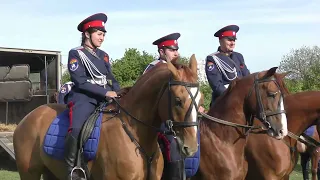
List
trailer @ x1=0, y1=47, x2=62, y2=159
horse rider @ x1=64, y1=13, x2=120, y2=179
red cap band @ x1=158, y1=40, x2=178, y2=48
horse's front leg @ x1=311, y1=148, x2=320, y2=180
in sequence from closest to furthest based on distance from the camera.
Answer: horse rider @ x1=64, y1=13, x2=120, y2=179
red cap band @ x1=158, y1=40, x2=178, y2=48
horse's front leg @ x1=311, y1=148, x2=320, y2=180
trailer @ x1=0, y1=47, x2=62, y2=159

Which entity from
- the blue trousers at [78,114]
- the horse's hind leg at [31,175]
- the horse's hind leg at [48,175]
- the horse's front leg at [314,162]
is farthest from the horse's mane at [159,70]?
the horse's front leg at [314,162]

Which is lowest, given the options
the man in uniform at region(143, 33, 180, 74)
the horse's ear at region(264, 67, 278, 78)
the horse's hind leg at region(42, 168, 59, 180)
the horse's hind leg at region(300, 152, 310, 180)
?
the horse's hind leg at region(300, 152, 310, 180)

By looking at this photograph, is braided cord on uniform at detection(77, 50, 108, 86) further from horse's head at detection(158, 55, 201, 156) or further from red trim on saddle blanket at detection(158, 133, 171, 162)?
horse's head at detection(158, 55, 201, 156)

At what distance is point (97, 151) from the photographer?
18.7 ft

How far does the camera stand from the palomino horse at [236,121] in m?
6.19

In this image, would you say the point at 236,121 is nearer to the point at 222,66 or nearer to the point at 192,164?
the point at 192,164

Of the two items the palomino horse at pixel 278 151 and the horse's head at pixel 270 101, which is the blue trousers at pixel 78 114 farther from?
→ the palomino horse at pixel 278 151

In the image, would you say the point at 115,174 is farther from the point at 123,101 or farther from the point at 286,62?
the point at 286,62

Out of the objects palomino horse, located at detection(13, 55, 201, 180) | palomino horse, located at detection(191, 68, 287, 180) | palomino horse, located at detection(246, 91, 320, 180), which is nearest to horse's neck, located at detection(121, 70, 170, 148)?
palomino horse, located at detection(13, 55, 201, 180)

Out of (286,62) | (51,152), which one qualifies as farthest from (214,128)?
(286,62)

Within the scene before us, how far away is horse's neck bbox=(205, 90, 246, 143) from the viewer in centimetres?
652

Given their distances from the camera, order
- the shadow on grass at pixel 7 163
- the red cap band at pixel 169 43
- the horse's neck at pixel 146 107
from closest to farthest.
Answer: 1. the horse's neck at pixel 146 107
2. the red cap band at pixel 169 43
3. the shadow on grass at pixel 7 163

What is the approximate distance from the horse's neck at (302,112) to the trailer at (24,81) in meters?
9.04

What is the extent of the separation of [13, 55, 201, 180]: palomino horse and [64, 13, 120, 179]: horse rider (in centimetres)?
27
